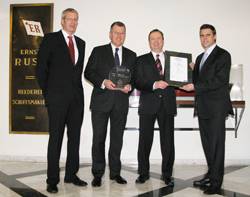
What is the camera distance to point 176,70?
10.0ft

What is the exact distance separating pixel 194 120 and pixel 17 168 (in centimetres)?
268

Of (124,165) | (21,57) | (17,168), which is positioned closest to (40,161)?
(17,168)

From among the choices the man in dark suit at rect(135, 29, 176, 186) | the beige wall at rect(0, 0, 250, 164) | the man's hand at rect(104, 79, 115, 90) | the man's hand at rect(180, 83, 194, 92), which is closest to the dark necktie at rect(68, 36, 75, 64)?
the man's hand at rect(104, 79, 115, 90)

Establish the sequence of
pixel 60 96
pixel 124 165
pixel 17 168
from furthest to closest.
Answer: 1. pixel 124 165
2. pixel 17 168
3. pixel 60 96

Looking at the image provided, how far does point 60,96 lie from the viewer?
2760mm

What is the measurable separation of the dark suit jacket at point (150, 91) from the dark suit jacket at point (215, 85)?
34 cm

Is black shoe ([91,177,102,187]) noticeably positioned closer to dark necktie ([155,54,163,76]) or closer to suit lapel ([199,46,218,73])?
dark necktie ([155,54,163,76])

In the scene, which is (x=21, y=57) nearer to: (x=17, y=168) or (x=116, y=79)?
(x=17, y=168)

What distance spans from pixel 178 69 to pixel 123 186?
4.48 ft

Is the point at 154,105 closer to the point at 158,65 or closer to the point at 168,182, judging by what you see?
the point at 158,65

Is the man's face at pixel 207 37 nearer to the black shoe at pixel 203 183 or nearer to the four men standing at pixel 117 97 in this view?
the four men standing at pixel 117 97

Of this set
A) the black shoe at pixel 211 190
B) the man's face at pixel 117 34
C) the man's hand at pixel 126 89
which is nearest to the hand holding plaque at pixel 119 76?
the man's hand at pixel 126 89

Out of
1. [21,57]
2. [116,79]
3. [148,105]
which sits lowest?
[148,105]

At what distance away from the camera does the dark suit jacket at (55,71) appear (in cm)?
275
